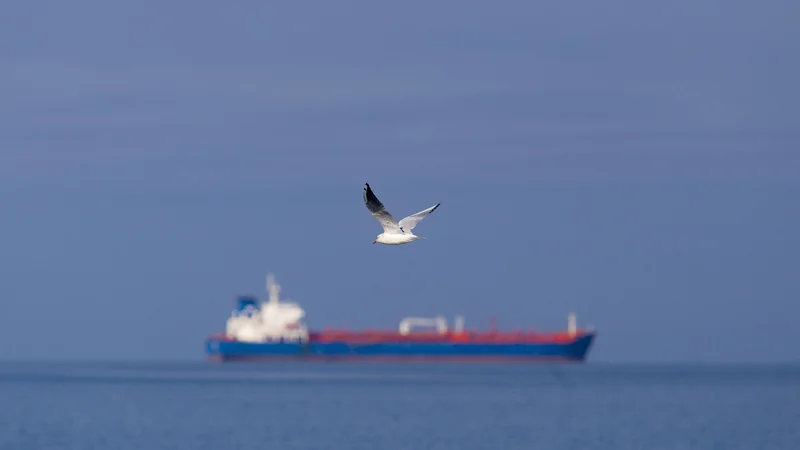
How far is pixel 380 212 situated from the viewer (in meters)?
21.1

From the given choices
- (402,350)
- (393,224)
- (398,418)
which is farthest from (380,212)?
(402,350)

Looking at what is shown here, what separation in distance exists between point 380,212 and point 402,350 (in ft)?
330

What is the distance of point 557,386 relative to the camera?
328 ft

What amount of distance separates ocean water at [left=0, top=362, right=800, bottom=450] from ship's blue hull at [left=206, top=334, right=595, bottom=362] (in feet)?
84.1

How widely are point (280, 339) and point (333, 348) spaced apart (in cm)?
499

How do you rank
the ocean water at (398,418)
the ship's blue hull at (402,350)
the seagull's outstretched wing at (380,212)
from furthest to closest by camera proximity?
Result: the ship's blue hull at (402,350) → the ocean water at (398,418) → the seagull's outstretched wing at (380,212)

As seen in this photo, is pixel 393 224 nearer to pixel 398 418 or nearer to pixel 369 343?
pixel 398 418

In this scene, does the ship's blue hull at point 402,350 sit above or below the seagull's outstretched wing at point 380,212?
above

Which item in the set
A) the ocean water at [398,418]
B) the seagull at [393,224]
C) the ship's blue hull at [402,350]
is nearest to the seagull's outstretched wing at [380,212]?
the seagull at [393,224]

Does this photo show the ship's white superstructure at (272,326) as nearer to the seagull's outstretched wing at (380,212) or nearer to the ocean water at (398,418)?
the ocean water at (398,418)

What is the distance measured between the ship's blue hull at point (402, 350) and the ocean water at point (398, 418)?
25631mm

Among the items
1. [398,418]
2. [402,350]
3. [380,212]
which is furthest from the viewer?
[402,350]

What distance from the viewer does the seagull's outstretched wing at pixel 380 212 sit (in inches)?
803

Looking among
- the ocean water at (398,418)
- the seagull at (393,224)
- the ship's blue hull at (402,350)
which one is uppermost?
the ship's blue hull at (402,350)
